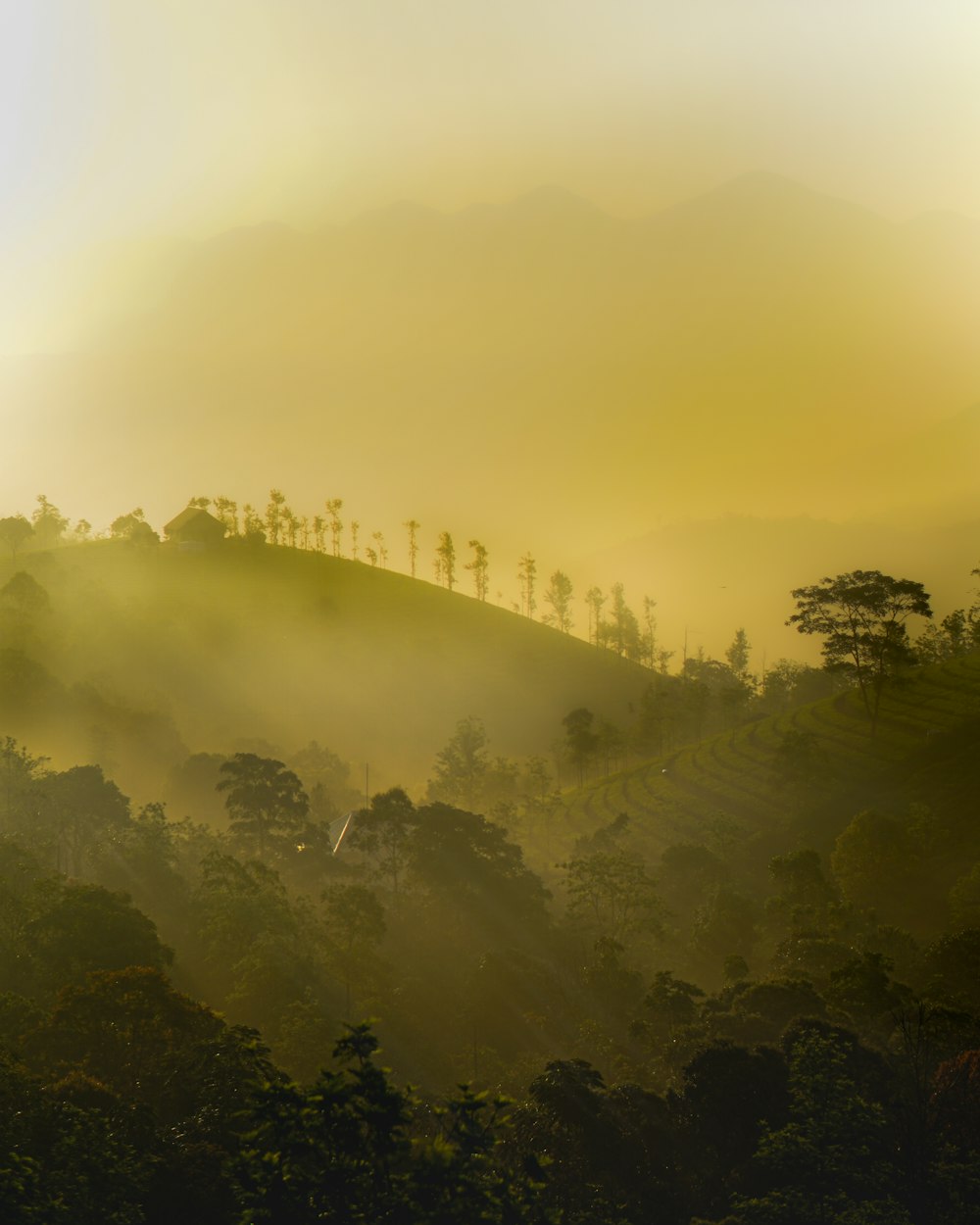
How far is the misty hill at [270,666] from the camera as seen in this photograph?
3671 inches

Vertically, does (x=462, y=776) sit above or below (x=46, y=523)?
below

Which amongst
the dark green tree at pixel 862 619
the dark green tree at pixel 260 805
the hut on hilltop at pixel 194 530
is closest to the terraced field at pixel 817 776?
the dark green tree at pixel 862 619

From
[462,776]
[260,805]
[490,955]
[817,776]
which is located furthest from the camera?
[462,776]

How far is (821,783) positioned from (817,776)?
570 mm

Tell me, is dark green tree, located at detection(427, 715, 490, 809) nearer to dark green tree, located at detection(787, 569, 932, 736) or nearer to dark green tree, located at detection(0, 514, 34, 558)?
dark green tree, located at detection(787, 569, 932, 736)

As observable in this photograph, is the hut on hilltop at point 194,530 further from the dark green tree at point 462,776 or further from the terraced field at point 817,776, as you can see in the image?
the terraced field at point 817,776

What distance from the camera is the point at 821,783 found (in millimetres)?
65625

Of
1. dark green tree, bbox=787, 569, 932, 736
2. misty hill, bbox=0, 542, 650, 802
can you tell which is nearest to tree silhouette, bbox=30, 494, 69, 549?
misty hill, bbox=0, 542, 650, 802

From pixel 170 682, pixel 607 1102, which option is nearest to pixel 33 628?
pixel 170 682

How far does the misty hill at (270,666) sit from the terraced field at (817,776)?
3672cm

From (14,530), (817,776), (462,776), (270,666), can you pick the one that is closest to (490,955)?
(817,776)

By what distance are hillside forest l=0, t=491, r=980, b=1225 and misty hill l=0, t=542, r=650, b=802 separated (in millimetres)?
783

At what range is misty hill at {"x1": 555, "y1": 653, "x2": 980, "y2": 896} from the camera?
59.3 metres

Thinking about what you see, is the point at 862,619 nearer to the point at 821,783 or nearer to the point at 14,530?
the point at 821,783
